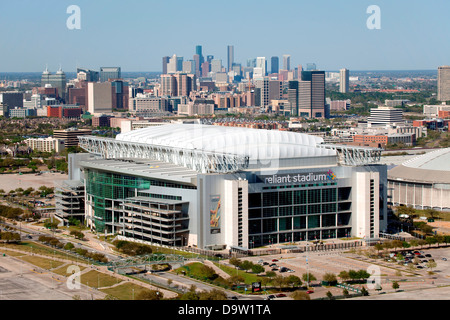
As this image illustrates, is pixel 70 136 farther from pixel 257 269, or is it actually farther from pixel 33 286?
pixel 257 269

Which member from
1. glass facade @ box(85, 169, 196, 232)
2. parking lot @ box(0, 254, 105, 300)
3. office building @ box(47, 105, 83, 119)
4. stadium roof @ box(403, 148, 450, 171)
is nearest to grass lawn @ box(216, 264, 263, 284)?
parking lot @ box(0, 254, 105, 300)

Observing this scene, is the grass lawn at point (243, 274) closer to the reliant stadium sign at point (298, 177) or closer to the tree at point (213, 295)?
the tree at point (213, 295)

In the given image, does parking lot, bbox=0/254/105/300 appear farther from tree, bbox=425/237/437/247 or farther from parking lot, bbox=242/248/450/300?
tree, bbox=425/237/437/247

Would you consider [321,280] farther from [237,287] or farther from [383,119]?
[383,119]

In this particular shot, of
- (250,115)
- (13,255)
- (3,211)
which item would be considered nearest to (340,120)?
(250,115)

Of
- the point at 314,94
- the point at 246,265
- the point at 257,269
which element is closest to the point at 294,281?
the point at 257,269

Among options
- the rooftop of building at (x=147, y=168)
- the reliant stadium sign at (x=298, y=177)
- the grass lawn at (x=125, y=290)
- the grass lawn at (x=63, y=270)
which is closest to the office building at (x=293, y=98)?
the rooftop of building at (x=147, y=168)
